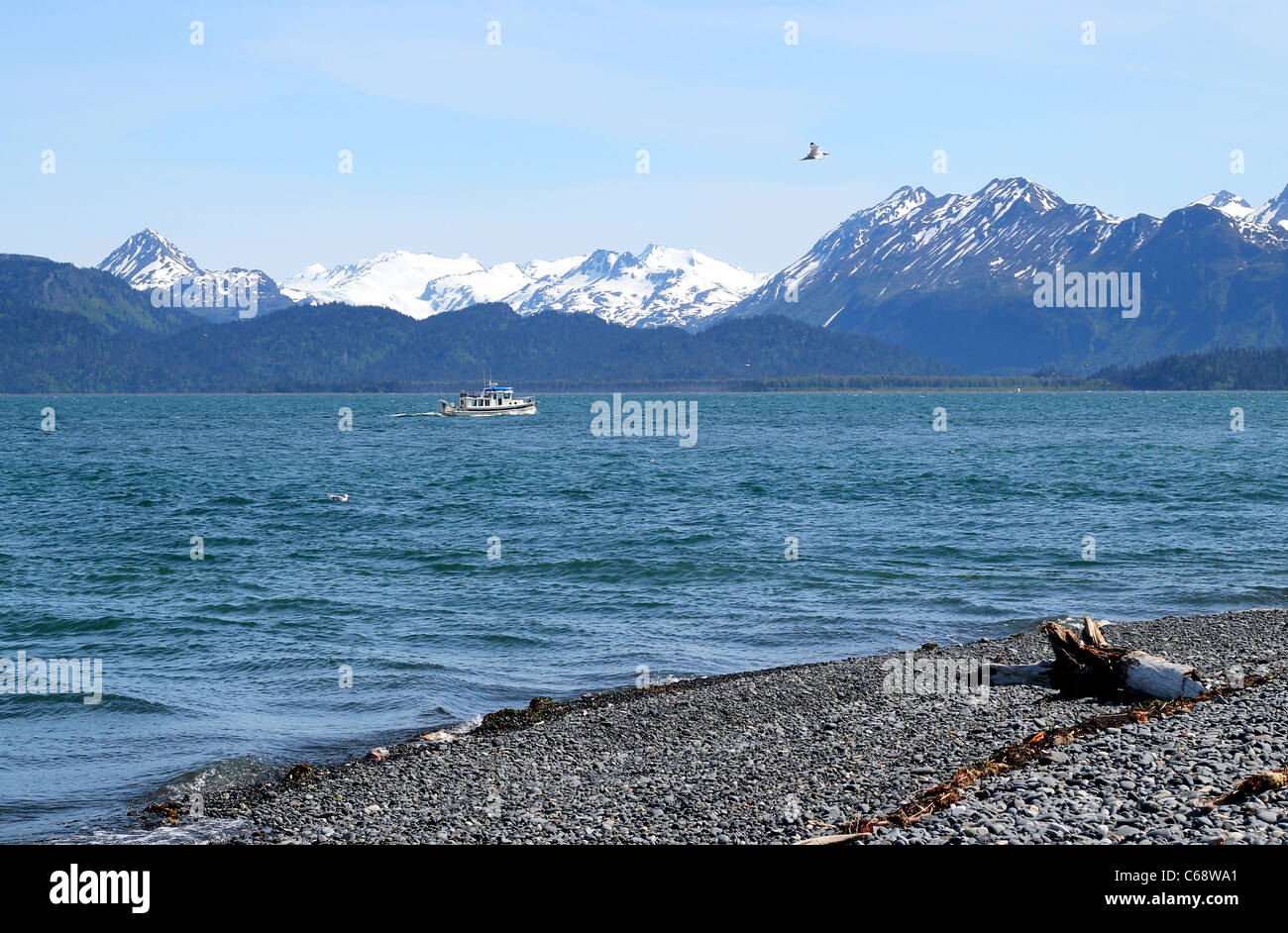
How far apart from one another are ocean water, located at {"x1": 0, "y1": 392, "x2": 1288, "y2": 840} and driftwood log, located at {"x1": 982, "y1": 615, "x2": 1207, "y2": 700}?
837 cm

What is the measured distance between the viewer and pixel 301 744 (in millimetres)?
19938

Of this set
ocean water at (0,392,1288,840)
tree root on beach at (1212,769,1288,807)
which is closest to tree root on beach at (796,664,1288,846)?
tree root on beach at (1212,769,1288,807)

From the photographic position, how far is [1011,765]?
535 inches

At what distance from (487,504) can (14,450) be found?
80297 millimetres

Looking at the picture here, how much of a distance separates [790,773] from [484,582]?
23.4 metres

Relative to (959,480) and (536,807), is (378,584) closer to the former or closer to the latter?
(536,807)

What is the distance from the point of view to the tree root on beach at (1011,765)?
37.1ft

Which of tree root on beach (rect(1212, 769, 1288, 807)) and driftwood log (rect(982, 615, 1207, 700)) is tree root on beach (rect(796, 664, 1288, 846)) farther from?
driftwood log (rect(982, 615, 1207, 700))

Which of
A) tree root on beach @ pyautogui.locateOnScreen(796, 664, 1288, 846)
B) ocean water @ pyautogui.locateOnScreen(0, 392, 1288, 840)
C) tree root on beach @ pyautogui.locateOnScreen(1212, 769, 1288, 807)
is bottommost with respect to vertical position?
ocean water @ pyautogui.locateOnScreen(0, 392, 1288, 840)

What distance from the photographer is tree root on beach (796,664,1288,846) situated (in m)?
11.3

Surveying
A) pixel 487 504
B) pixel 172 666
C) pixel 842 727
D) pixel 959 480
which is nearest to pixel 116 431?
pixel 487 504

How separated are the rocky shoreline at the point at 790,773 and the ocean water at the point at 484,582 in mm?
2868
